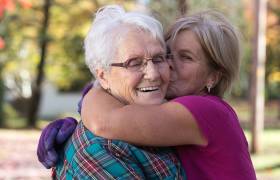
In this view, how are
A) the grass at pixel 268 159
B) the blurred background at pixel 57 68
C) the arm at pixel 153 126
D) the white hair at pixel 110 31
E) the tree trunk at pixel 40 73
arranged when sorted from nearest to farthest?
the arm at pixel 153 126, the white hair at pixel 110 31, the grass at pixel 268 159, the blurred background at pixel 57 68, the tree trunk at pixel 40 73

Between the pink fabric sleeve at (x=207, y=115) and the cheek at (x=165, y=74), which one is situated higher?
the cheek at (x=165, y=74)

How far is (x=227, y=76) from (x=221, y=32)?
192 millimetres

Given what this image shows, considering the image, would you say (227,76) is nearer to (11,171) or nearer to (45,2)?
(11,171)

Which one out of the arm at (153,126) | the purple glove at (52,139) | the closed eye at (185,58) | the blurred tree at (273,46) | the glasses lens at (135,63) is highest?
the glasses lens at (135,63)

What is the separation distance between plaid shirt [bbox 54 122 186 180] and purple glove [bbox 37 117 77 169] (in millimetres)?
195

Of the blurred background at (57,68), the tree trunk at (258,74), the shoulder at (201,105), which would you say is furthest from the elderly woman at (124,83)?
the tree trunk at (258,74)

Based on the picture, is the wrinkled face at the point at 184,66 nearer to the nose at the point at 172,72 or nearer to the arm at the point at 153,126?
the nose at the point at 172,72

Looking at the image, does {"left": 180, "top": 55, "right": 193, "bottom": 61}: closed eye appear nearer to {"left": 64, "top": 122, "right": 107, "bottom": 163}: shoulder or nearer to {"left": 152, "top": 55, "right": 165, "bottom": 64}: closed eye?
{"left": 152, "top": 55, "right": 165, "bottom": 64}: closed eye

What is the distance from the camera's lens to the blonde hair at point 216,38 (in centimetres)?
224

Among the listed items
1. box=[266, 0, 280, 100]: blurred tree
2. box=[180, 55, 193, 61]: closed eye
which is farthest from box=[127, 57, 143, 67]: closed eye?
box=[266, 0, 280, 100]: blurred tree

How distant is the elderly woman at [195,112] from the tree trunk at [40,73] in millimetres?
19835

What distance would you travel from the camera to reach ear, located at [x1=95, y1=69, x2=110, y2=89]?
2.23 metres

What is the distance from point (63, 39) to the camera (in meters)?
24.2

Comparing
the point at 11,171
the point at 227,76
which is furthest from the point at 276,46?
the point at 227,76
